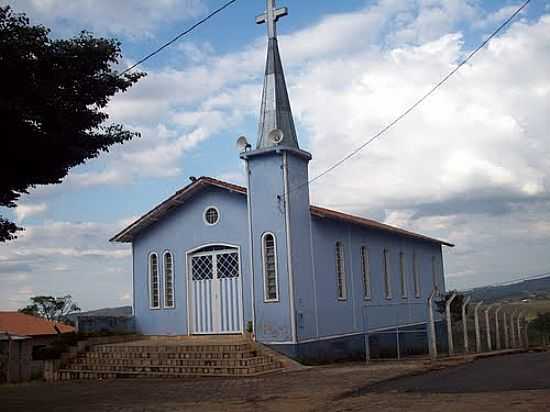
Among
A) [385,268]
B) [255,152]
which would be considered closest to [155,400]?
[255,152]

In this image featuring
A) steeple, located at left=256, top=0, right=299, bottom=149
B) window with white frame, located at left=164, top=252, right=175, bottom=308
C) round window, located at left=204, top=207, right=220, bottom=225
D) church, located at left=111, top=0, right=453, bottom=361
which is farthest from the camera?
window with white frame, located at left=164, top=252, right=175, bottom=308

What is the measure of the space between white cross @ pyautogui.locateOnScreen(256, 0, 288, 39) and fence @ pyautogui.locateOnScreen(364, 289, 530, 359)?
9.62 m

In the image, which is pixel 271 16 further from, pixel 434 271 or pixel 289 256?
pixel 434 271

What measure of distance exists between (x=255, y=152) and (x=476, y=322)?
853 centimetres

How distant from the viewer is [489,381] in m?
13.8

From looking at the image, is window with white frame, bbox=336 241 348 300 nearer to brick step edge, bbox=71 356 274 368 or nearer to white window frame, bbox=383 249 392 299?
white window frame, bbox=383 249 392 299

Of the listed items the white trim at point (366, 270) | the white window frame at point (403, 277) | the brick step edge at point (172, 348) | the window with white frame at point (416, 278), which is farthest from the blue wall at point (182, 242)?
the window with white frame at point (416, 278)

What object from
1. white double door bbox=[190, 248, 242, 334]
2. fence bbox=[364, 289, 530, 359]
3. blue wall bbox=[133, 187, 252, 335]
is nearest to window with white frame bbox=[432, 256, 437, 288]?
fence bbox=[364, 289, 530, 359]

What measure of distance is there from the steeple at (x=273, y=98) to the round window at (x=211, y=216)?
2562 millimetres

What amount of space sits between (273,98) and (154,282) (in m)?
7.17

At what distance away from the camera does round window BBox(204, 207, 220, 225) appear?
74.0ft

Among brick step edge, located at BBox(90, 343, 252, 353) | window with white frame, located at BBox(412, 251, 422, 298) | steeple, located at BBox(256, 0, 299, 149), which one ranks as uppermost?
steeple, located at BBox(256, 0, 299, 149)

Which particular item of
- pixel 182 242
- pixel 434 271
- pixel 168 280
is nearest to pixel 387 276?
pixel 434 271

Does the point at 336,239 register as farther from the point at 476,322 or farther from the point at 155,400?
the point at 155,400
